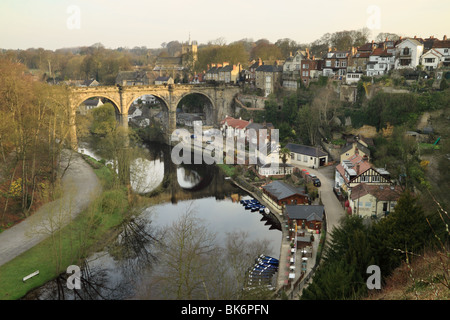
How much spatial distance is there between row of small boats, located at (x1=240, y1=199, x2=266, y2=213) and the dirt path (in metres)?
8.42

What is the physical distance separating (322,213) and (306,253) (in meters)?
3.19

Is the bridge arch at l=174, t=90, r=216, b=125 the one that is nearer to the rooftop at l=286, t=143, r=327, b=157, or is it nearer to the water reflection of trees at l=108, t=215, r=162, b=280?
the rooftop at l=286, t=143, r=327, b=157

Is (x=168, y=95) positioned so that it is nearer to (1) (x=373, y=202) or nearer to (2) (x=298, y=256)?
(1) (x=373, y=202)

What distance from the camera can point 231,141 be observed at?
117 ft

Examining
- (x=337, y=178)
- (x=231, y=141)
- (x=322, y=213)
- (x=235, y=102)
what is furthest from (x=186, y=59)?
(x=322, y=213)

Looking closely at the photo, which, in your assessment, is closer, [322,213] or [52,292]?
[52,292]

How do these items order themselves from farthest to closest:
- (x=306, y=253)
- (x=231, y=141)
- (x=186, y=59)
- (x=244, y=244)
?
(x=186, y=59), (x=231, y=141), (x=244, y=244), (x=306, y=253)

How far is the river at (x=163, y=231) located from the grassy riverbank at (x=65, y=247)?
54cm

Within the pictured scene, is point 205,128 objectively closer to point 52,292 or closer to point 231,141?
point 231,141

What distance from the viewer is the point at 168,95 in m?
42.3

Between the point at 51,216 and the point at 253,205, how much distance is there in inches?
456

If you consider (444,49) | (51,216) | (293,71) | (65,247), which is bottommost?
(65,247)

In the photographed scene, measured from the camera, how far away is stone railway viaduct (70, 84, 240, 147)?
37375mm

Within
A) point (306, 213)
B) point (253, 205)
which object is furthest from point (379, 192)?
point (253, 205)
